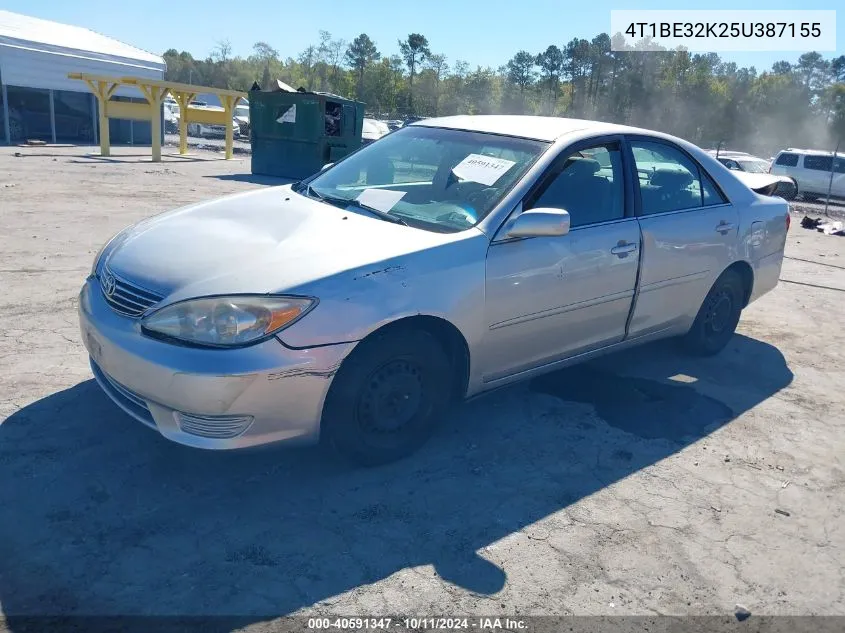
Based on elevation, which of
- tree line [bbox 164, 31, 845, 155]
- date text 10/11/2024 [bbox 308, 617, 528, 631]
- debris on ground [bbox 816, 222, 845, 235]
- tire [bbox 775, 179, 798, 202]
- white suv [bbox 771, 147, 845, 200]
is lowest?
date text 10/11/2024 [bbox 308, 617, 528, 631]

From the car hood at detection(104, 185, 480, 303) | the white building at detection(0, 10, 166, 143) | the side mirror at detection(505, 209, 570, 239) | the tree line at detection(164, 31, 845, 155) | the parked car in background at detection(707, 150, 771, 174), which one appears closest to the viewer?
the car hood at detection(104, 185, 480, 303)

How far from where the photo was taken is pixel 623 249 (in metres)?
4.04

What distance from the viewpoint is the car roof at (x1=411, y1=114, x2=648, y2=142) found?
3986mm

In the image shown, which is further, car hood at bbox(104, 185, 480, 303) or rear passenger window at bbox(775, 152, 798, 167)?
rear passenger window at bbox(775, 152, 798, 167)

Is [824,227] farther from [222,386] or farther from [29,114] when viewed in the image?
[29,114]

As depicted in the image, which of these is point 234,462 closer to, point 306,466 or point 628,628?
point 306,466

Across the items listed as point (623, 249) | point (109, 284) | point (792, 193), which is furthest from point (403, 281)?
point (792, 193)

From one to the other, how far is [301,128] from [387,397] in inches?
512

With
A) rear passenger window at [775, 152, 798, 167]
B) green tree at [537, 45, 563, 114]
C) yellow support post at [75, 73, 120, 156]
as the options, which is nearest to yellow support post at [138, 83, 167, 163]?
yellow support post at [75, 73, 120, 156]

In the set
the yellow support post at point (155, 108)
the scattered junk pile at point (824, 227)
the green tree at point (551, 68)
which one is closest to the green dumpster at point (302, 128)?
the yellow support post at point (155, 108)

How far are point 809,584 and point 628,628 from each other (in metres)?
0.88

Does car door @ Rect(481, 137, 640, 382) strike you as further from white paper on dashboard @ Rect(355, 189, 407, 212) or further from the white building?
the white building

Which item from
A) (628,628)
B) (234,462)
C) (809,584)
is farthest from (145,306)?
(809,584)

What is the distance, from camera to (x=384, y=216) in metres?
3.60
